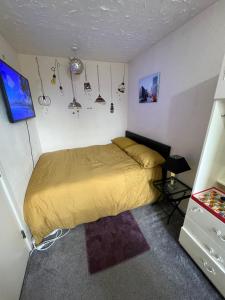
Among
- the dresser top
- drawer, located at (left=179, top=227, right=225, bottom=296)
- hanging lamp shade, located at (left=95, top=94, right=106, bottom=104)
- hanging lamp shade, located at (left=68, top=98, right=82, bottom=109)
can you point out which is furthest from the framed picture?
drawer, located at (left=179, top=227, right=225, bottom=296)

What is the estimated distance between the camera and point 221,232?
3.28 feet

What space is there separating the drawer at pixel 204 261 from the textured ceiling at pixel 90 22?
218 cm

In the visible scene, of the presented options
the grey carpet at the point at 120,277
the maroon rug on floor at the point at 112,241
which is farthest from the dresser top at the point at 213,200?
the maroon rug on floor at the point at 112,241

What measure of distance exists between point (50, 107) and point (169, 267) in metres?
2.95

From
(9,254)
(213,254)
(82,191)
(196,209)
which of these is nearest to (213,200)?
(196,209)

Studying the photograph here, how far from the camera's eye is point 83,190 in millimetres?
1584

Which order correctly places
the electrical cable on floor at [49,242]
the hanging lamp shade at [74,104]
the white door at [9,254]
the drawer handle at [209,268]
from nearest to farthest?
the white door at [9,254] < the drawer handle at [209,268] < the electrical cable on floor at [49,242] < the hanging lamp shade at [74,104]

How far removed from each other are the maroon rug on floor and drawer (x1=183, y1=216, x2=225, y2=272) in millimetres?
525

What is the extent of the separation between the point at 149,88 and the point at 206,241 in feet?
6.92

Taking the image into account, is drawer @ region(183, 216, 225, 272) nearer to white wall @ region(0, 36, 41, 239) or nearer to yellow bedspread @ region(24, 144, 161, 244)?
yellow bedspread @ region(24, 144, 161, 244)

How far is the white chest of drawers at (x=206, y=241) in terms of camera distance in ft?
3.36

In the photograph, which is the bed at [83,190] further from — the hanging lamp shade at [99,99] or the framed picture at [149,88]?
the hanging lamp shade at [99,99]

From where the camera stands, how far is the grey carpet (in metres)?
1.12

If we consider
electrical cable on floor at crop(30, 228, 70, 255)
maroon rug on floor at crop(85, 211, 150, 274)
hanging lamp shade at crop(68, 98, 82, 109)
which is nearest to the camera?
maroon rug on floor at crop(85, 211, 150, 274)
